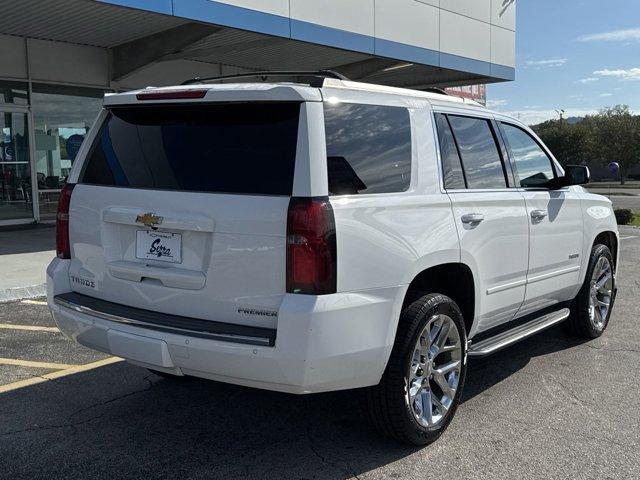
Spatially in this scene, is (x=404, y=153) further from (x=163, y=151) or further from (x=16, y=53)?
(x=16, y=53)

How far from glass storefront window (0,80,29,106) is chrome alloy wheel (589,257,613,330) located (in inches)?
476

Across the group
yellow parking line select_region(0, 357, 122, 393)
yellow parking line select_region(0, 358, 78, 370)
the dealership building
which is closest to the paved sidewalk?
the dealership building

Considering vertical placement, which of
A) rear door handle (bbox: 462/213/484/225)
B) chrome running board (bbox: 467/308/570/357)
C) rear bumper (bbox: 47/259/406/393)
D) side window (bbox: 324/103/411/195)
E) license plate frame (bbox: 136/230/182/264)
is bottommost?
chrome running board (bbox: 467/308/570/357)

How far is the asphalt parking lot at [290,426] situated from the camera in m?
3.32

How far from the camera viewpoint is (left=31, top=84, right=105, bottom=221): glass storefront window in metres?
13.8

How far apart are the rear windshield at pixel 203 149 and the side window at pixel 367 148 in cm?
22

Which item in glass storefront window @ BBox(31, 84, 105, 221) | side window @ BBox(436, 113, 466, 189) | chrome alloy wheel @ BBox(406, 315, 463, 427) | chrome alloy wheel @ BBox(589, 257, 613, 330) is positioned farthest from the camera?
glass storefront window @ BBox(31, 84, 105, 221)

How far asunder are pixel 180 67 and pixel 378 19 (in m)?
5.04

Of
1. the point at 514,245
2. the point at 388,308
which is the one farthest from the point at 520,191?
the point at 388,308

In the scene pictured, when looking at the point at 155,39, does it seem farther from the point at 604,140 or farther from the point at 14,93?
the point at 604,140

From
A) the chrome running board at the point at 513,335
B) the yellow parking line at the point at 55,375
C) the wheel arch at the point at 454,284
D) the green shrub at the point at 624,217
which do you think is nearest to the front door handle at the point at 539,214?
the chrome running board at the point at 513,335

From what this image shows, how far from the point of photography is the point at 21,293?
7504mm

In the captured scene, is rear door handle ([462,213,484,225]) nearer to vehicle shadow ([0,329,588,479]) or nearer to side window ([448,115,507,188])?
side window ([448,115,507,188])

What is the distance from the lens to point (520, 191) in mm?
4582
